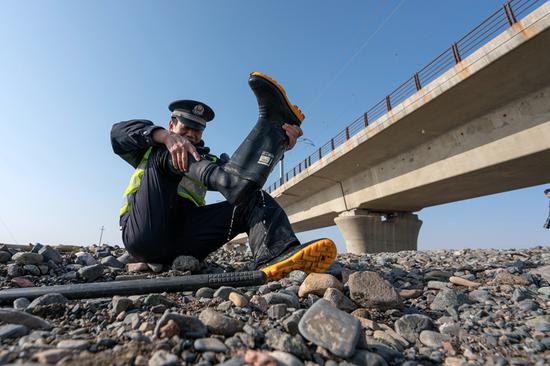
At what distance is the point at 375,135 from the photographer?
27.0 feet

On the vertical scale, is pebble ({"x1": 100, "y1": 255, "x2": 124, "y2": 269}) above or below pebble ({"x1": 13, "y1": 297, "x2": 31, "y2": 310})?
above

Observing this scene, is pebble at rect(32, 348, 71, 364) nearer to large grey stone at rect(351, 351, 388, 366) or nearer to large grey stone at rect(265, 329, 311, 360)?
large grey stone at rect(265, 329, 311, 360)

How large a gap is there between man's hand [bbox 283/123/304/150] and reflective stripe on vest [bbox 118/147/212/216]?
79 cm

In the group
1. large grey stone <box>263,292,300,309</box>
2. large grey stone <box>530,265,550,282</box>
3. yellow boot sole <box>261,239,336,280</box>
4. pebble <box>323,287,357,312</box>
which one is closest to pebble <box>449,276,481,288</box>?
large grey stone <box>530,265,550,282</box>

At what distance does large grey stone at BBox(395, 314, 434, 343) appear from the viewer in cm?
113

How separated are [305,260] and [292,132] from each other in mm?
935

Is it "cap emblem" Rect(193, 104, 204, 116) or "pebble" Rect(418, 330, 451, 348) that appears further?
"cap emblem" Rect(193, 104, 204, 116)

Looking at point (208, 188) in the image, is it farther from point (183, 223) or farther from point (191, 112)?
point (191, 112)

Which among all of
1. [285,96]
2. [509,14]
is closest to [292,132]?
[285,96]

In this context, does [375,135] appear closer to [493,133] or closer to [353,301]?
[493,133]

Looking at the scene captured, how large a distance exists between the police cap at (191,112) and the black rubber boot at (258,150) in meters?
0.97

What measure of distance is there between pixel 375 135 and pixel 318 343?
8218 mm

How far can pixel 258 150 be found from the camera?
1776 millimetres

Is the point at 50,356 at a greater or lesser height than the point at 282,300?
greater
